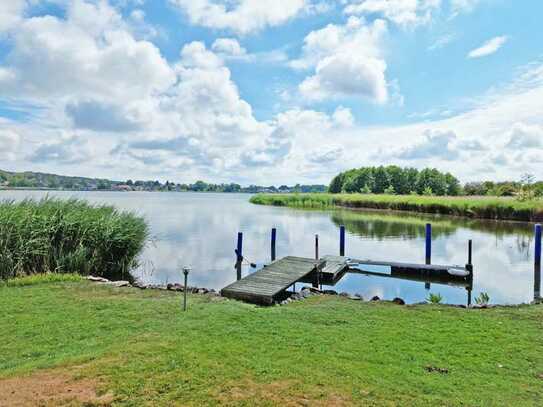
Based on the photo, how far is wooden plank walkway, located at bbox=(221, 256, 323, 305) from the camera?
35.0ft

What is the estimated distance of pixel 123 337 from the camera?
626 cm

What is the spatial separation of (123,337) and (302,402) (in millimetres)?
3368

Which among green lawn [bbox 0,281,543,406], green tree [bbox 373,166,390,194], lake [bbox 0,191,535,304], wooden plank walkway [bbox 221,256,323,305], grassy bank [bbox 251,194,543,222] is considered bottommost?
lake [bbox 0,191,535,304]

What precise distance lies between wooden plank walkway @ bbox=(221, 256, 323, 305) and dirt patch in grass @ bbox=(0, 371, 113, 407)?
622cm

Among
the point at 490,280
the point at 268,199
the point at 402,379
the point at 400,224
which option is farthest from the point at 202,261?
the point at 268,199

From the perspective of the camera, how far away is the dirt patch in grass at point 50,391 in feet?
13.4

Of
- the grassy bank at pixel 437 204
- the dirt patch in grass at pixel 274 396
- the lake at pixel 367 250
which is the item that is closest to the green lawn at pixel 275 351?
the dirt patch in grass at pixel 274 396

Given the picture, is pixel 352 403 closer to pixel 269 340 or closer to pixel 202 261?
pixel 269 340

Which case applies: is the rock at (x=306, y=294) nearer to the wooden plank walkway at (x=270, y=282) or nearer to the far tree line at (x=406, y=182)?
the wooden plank walkway at (x=270, y=282)

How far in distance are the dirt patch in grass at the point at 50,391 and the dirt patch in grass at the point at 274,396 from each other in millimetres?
1252

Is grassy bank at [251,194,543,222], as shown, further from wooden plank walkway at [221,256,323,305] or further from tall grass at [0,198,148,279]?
tall grass at [0,198,148,279]

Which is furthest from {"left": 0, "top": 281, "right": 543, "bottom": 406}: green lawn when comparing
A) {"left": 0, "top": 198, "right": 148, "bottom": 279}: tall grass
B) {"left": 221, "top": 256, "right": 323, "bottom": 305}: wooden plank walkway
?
{"left": 0, "top": 198, "right": 148, "bottom": 279}: tall grass

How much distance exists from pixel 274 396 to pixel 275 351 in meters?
1.35

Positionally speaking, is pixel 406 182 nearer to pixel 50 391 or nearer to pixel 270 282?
pixel 270 282
